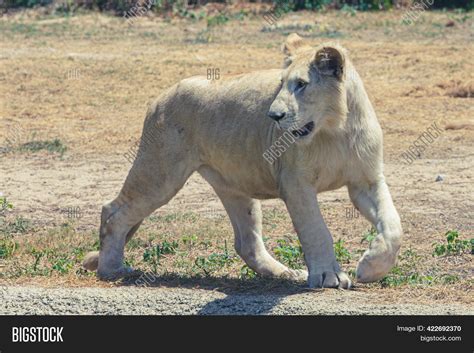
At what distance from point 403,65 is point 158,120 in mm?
11589

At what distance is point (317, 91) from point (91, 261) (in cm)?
258

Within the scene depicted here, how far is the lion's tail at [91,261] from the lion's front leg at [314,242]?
2004mm

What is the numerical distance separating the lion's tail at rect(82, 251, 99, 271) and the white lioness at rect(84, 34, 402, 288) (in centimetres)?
1

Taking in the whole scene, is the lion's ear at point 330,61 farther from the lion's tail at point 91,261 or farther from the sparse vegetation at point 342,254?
the lion's tail at point 91,261

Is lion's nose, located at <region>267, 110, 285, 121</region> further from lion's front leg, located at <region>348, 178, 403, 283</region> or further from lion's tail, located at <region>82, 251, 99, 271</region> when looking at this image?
lion's tail, located at <region>82, 251, 99, 271</region>

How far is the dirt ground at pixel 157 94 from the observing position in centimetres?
1078

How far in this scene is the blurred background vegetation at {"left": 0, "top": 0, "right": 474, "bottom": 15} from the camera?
96.3 ft

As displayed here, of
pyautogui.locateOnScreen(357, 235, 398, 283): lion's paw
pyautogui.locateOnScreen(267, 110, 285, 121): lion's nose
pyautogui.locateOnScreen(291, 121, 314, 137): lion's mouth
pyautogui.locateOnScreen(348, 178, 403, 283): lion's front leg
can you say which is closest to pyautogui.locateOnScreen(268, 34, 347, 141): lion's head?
pyautogui.locateOnScreen(291, 121, 314, 137): lion's mouth

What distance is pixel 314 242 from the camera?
9.07m

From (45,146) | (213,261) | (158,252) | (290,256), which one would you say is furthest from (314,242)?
(45,146)

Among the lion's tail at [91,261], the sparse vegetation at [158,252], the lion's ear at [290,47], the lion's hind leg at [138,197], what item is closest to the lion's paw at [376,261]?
the lion's ear at [290,47]

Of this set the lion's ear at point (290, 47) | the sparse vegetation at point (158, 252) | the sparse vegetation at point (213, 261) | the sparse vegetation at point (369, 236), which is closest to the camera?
the lion's ear at point (290, 47)
